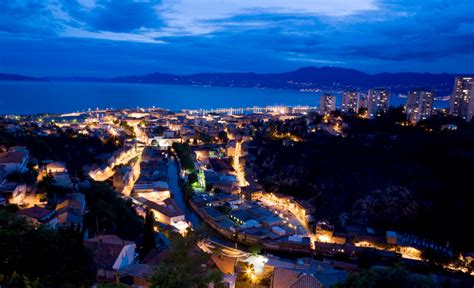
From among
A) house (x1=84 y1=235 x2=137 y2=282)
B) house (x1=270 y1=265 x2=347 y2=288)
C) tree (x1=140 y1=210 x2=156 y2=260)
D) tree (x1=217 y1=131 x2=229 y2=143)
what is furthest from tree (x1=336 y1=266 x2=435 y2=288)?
tree (x1=217 y1=131 x2=229 y2=143)

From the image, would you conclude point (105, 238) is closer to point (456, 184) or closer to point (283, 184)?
point (283, 184)

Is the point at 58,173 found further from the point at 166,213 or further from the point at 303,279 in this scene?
the point at 303,279

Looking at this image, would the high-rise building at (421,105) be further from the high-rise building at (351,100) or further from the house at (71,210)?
the house at (71,210)

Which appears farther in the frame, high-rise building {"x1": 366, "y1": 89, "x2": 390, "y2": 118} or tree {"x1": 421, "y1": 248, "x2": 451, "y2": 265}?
high-rise building {"x1": 366, "y1": 89, "x2": 390, "y2": 118}

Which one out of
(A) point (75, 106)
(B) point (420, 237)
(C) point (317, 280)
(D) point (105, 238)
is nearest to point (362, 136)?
(B) point (420, 237)

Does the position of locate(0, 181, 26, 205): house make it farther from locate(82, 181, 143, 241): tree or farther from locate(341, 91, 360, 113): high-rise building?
locate(341, 91, 360, 113): high-rise building
